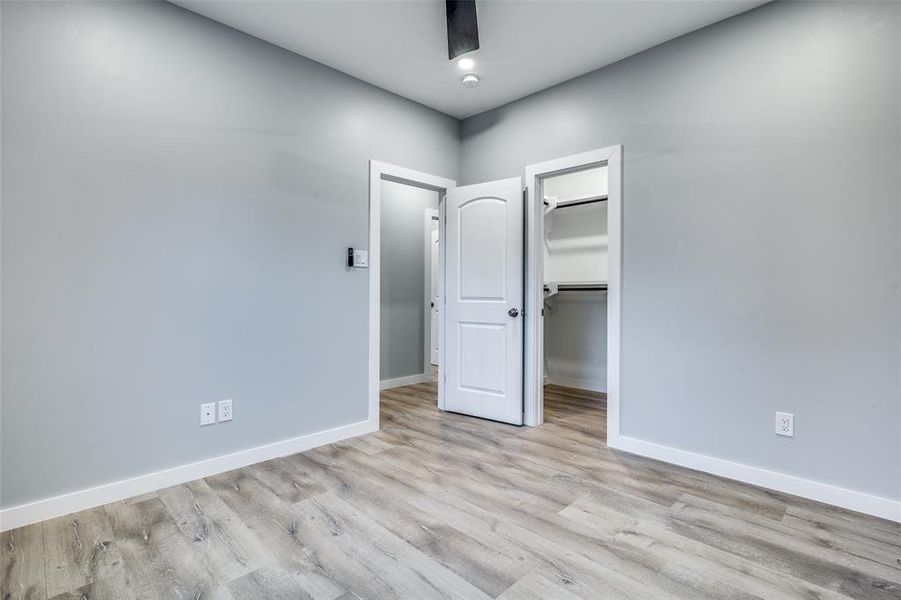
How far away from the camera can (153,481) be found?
2406mm

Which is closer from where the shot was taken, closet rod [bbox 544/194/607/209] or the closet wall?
closet rod [bbox 544/194/607/209]

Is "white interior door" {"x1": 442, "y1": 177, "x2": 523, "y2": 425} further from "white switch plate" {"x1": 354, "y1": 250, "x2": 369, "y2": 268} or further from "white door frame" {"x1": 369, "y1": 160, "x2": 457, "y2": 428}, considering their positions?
"white switch plate" {"x1": 354, "y1": 250, "x2": 369, "y2": 268}

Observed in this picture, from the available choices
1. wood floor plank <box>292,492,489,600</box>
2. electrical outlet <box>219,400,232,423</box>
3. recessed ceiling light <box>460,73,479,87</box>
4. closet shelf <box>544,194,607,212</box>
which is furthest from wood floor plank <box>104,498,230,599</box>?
closet shelf <box>544,194,607,212</box>

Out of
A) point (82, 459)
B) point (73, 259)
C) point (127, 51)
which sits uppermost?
point (127, 51)

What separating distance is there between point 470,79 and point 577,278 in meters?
2.43

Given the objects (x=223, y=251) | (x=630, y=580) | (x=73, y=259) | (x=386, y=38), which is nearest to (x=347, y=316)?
(x=223, y=251)

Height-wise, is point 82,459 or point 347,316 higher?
point 347,316

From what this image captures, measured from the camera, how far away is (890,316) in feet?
7.00

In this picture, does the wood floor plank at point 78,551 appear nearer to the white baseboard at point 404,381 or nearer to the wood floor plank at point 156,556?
the wood floor plank at point 156,556

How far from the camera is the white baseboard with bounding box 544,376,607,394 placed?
476 centimetres

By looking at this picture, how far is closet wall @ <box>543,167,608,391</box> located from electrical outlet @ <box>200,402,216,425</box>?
138 inches

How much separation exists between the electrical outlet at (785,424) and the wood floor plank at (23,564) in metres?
3.31

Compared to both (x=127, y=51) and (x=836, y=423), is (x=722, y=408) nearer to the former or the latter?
(x=836, y=423)

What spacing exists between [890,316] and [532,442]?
6.74ft
